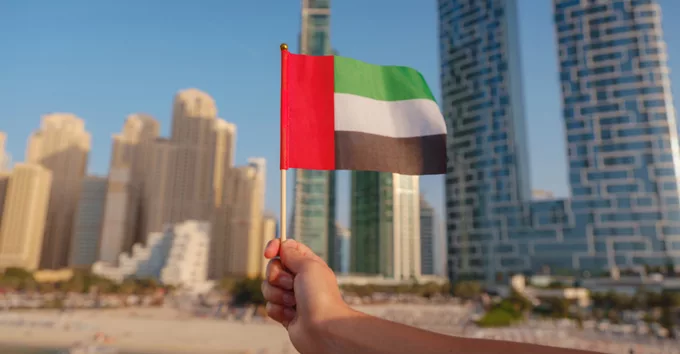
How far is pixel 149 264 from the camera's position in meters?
63.2

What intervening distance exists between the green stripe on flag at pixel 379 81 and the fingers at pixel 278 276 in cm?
147

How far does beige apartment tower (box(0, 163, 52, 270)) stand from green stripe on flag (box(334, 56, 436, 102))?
72.1 m

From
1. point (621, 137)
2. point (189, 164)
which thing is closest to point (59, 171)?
point (189, 164)

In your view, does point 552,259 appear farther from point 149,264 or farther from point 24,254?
point 24,254

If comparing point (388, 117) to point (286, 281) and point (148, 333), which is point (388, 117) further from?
point (148, 333)

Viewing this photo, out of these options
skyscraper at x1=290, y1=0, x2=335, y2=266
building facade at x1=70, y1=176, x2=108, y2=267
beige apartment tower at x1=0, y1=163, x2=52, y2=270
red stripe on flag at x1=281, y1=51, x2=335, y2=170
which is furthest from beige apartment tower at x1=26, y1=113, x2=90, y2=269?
red stripe on flag at x1=281, y1=51, x2=335, y2=170

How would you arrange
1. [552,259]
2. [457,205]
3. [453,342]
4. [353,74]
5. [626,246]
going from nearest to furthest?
[453,342] → [353,74] → [626,246] → [552,259] → [457,205]

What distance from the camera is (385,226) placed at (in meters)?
52.9

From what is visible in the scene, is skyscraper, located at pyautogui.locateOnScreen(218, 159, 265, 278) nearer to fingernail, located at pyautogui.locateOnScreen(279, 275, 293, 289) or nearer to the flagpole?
the flagpole

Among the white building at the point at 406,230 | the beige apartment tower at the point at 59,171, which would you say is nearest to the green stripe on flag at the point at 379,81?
the white building at the point at 406,230

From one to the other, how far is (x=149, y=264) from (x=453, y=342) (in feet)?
224

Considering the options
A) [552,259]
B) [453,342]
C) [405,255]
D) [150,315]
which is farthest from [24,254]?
[453,342]

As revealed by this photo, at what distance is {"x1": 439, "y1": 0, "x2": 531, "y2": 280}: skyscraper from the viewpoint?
4797 cm

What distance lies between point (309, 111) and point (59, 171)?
86.9m
